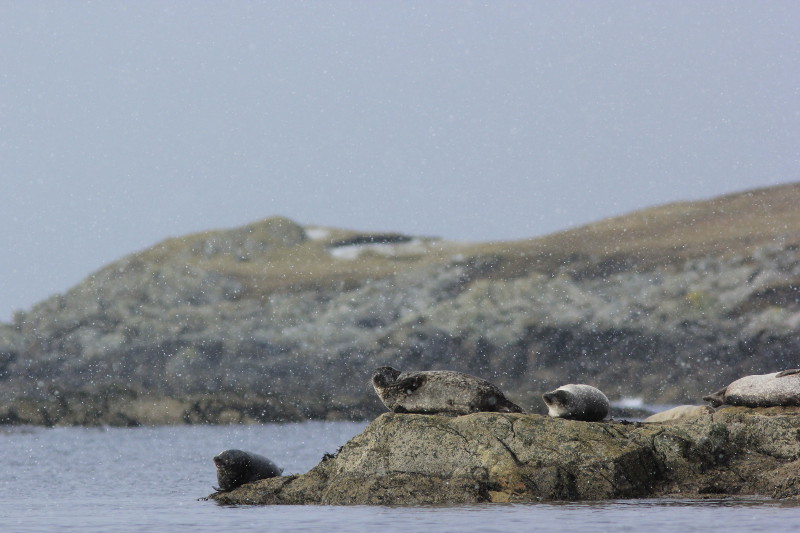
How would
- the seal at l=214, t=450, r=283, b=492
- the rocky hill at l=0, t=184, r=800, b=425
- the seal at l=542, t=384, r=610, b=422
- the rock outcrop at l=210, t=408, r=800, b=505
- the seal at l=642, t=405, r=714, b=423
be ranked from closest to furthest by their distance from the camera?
the rock outcrop at l=210, t=408, r=800, b=505 → the seal at l=542, t=384, r=610, b=422 → the seal at l=642, t=405, r=714, b=423 → the seal at l=214, t=450, r=283, b=492 → the rocky hill at l=0, t=184, r=800, b=425

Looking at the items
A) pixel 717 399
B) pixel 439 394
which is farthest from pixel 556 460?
pixel 717 399

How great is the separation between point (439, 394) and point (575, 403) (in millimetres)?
2102

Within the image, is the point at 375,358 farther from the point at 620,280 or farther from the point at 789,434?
the point at 789,434

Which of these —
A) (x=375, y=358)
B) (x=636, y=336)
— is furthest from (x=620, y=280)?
(x=375, y=358)

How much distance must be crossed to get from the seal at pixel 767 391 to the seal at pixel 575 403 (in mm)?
1817

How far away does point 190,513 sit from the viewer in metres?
17.4

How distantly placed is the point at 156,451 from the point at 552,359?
87.3 m

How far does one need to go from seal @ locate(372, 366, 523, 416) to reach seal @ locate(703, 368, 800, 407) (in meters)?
3.51

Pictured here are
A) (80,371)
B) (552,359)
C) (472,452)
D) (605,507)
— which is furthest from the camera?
(80,371)

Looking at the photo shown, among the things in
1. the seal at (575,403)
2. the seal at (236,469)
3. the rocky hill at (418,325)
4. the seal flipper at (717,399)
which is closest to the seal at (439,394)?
the seal at (575,403)

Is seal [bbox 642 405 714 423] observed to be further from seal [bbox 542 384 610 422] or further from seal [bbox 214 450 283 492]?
seal [bbox 214 450 283 492]

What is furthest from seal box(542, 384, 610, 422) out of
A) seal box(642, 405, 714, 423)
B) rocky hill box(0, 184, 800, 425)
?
rocky hill box(0, 184, 800, 425)

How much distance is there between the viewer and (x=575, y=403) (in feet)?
58.6

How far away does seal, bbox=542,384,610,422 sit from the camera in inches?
703
